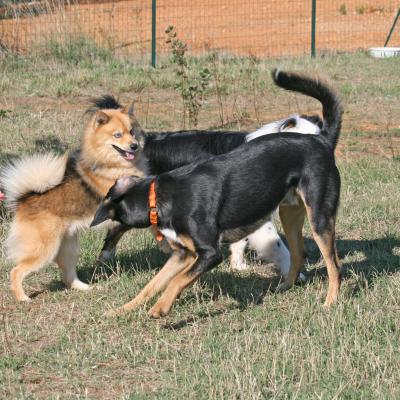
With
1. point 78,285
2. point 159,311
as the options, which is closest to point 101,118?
point 78,285

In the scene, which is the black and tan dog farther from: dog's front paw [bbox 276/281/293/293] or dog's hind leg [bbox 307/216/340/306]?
dog's front paw [bbox 276/281/293/293]

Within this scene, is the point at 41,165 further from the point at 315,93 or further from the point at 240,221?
the point at 315,93

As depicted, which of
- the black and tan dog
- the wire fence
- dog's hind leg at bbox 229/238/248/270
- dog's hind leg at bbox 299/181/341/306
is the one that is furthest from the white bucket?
dog's hind leg at bbox 299/181/341/306

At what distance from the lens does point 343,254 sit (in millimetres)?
7676

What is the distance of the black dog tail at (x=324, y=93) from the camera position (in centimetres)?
669

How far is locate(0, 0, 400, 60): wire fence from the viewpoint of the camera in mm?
17922

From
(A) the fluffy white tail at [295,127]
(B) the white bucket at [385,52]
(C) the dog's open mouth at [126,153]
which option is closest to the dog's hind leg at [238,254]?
(A) the fluffy white tail at [295,127]

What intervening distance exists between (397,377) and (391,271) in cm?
233

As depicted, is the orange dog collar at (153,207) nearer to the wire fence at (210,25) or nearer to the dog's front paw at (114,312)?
the dog's front paw at (114,312)

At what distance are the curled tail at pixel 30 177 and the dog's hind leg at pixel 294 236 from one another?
1850mm

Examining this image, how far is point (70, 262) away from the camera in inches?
274

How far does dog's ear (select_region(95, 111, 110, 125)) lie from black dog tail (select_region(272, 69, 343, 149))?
55.9 inches

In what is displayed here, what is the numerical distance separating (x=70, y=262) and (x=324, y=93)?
8.00 ft

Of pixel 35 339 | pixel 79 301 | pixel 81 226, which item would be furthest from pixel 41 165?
pixel 35 339
